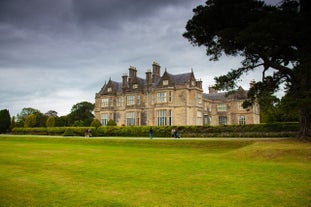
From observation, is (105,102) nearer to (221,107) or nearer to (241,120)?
(221,107)

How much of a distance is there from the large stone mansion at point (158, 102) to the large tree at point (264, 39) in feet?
73.3

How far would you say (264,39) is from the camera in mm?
18062

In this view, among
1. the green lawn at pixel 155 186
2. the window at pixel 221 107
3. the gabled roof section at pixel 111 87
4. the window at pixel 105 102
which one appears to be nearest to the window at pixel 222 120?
the window at pixel 221 107

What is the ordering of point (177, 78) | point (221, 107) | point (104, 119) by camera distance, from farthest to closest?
point (221, 107)
point (104, 119)
point (177, 78)

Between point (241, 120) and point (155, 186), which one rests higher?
point (241, 120)

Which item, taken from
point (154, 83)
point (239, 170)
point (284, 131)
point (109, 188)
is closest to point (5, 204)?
point (109, 188)

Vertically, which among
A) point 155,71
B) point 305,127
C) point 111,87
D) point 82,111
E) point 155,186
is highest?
point 155,71

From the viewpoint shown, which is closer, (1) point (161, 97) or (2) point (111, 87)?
(1) point (161, 97)

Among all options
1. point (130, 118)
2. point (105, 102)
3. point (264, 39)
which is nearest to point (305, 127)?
point (264, 39)

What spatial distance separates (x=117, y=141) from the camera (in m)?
29.1

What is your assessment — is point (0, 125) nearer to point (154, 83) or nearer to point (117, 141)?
point (154, 83)

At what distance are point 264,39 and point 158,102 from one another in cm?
2924

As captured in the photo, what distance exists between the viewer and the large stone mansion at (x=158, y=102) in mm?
44688

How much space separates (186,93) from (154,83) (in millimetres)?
7857
